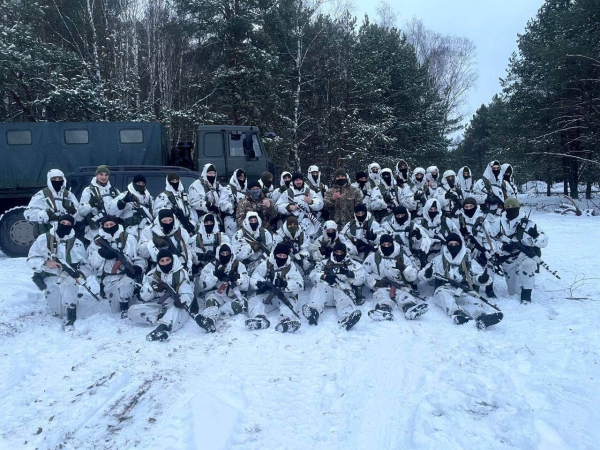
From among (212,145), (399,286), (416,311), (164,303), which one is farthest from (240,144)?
(416,311)

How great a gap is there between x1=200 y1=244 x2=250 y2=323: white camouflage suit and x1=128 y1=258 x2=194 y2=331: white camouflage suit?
0.34 metres

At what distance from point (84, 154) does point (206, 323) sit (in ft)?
19.9

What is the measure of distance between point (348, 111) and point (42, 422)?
1887cm

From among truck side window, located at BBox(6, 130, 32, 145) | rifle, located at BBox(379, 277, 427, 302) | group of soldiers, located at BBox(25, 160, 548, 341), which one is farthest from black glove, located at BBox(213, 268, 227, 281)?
truck side window, located at BBox(6, 130, 32, 145)

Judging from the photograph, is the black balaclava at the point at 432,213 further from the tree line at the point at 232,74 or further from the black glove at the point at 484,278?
the tree line at the point at 232,74

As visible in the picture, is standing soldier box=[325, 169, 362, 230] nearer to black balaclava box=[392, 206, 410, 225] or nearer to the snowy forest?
black balaclava box=[392, 206, 410, 225]

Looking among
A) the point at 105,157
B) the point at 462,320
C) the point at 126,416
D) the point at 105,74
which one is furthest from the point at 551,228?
the point at 105,74

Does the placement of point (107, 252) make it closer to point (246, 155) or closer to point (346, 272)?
point (346, 272)

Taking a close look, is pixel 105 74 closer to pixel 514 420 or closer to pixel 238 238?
pixel 238 238

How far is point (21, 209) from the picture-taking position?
28.3 ft

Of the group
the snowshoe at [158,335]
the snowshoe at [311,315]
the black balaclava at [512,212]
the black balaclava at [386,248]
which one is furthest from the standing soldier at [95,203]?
the black balaclava at [512,212]

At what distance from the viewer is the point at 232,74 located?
17.1 meters

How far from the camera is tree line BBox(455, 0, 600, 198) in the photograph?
53.0 ft

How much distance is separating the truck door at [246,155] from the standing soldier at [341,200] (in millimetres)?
2330
